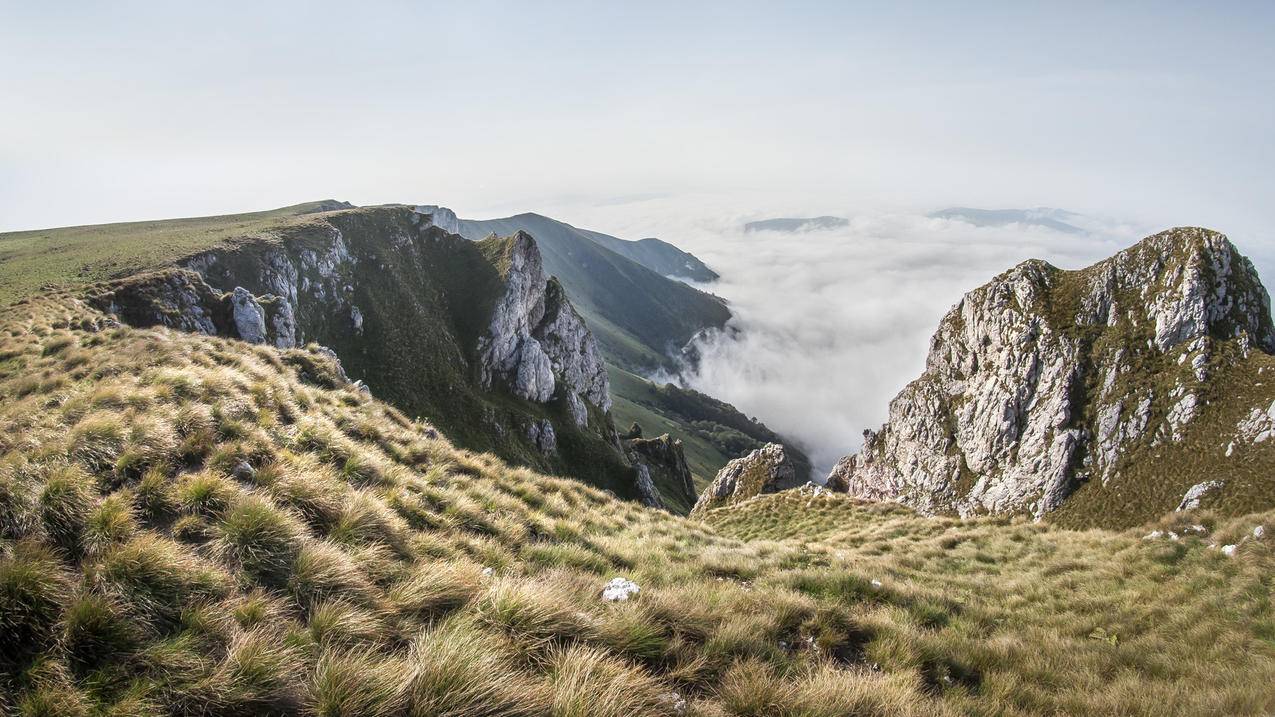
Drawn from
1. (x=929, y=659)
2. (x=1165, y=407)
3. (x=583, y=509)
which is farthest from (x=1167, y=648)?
(x=1165, y=407)

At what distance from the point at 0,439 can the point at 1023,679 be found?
16.2 m

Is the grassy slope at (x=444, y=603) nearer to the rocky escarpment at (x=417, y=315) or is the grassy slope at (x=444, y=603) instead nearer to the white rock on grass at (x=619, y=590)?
the white rock on grass at (x=619, y=590)

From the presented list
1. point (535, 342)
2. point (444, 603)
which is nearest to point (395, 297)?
point (535, 342)

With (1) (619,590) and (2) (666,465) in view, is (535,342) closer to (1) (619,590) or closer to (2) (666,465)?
(2) (666,465)

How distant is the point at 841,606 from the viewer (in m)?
Result: 8.10

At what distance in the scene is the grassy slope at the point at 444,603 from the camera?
4254 millimetres

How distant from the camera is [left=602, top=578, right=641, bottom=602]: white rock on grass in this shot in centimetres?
709

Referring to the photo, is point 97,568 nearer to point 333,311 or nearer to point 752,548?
point 752,548

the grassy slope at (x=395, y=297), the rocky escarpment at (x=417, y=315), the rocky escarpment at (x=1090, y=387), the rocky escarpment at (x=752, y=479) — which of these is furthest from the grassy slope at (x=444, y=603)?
the grassy slope at (x=395, y=297)

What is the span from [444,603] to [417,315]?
100702mm

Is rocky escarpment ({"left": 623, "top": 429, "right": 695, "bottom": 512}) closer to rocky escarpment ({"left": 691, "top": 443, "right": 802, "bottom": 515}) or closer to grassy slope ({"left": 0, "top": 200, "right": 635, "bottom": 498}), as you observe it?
grassy slope ({"left": 0, "top": 200, "right": 635, "bottom": 498})

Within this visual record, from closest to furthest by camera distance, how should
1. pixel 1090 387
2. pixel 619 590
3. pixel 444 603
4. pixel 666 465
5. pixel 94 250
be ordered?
pixel 444 603, pixel 619 590, pixel 1090 387, pixel 94 250, pixel 666 465

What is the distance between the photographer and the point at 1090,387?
184 ft

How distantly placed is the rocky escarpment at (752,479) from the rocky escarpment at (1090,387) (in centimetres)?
1484
